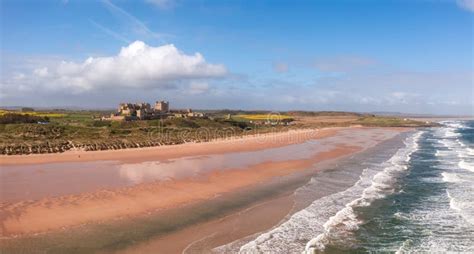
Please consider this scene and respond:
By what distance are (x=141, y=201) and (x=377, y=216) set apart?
851 centimetres

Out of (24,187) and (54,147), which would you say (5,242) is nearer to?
(24,187)

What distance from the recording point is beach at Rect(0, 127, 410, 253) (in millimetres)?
11297

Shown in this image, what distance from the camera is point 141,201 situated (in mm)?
15648

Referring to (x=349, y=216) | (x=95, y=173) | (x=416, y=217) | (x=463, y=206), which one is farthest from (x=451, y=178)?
(x=95, y=173)

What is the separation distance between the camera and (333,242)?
11734 mm

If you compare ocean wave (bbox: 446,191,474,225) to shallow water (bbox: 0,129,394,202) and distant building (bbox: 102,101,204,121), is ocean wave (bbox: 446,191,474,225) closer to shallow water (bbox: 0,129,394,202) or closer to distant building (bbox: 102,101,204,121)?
shallow water (bbox: 0,129,394,202)

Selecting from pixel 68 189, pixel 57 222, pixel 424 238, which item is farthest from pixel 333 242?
pixel 68 189

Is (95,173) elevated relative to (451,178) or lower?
elevated

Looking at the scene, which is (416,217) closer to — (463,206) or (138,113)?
(463,206)

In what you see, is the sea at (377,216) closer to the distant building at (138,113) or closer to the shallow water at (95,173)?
the shallow water at (95,173)

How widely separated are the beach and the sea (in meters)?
0.85

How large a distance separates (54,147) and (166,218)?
72.6 ft

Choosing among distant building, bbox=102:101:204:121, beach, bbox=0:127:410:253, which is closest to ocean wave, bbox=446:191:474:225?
beach, bbox=0:127:410:253

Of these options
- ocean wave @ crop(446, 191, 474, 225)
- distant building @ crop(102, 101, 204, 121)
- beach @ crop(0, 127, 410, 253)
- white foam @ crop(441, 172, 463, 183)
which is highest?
distant building @ crop(102, 101, 204, 121)
